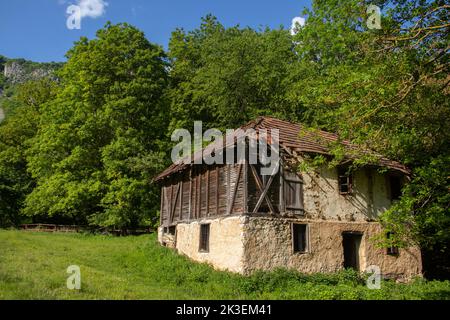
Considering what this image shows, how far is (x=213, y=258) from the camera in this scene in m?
17.0

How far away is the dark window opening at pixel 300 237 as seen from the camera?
640 inches

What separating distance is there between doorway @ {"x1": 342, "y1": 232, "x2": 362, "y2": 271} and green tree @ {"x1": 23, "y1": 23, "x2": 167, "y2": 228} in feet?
49.9

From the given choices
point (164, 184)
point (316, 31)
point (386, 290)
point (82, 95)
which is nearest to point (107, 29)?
point (82, 95)

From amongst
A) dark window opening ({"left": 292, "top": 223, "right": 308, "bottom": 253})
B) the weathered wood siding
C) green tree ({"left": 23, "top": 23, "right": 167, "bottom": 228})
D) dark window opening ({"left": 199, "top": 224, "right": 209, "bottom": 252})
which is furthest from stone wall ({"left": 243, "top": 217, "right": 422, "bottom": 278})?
green tree ({"left": 23, "top": 23, "right": 167, "bottom": 228})

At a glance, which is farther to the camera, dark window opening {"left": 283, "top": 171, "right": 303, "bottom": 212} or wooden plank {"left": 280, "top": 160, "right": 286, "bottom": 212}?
dark window opening {"left": 283, "top": 171, "right": 303, "bottom": 212}

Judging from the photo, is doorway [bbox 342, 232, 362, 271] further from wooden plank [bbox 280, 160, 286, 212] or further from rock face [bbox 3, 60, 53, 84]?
rock face [bbox 3, 60, 53, 84]

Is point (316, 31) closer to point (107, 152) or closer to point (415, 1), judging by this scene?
point (415, 1)

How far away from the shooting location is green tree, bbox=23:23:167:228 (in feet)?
96.4

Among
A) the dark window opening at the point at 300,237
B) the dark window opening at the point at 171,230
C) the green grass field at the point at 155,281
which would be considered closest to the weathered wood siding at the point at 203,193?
the dark window opening at the point at 171,230

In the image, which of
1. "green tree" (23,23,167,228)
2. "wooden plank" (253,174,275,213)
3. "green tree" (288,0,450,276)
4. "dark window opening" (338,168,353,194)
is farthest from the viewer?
"green tree" (23,23,167,228)

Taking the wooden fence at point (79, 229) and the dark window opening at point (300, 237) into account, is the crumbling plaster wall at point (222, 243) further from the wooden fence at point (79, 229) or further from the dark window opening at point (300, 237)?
the wooden fence at point (79, 229)

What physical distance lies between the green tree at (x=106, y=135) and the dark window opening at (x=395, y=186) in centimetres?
1590

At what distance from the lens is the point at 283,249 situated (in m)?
15.7
